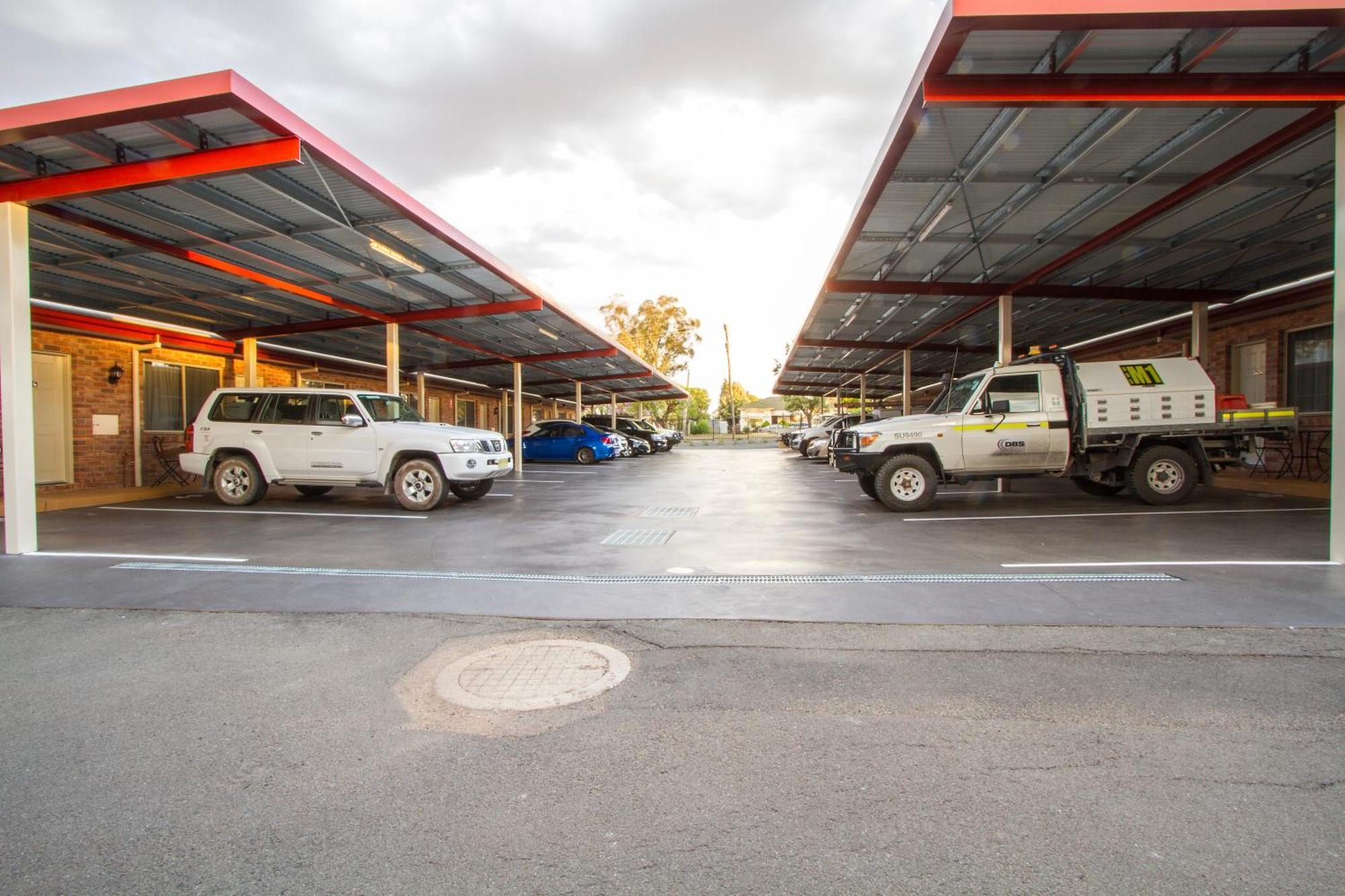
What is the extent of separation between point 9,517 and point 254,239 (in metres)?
4.60

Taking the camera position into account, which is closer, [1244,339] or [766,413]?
[1244,339]

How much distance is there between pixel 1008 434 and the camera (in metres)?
9.52

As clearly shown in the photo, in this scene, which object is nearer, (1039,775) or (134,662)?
(1039,775)

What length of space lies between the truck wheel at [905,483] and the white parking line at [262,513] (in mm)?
6614

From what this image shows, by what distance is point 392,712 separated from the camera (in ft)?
9.71

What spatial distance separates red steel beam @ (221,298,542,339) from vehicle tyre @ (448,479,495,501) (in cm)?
416

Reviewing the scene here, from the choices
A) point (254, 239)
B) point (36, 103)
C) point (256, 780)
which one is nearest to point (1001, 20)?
point (256, 780)

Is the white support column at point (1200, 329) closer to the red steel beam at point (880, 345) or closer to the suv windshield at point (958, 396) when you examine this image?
the red steel beam at point (880, 345)

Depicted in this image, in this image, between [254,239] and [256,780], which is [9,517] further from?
[256,780]

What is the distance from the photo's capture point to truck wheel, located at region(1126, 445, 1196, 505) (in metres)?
9.54

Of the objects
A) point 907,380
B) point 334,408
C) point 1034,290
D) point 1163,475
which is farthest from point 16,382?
point 907,380

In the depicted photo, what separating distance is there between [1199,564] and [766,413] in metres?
106

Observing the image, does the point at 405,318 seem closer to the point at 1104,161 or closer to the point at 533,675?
the point at 533,675

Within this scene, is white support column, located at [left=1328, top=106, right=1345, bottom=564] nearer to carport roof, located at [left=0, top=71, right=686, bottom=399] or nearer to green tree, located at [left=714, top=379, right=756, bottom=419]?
carport roof, located at [left=0, top=71, right=686, bottom=399]
